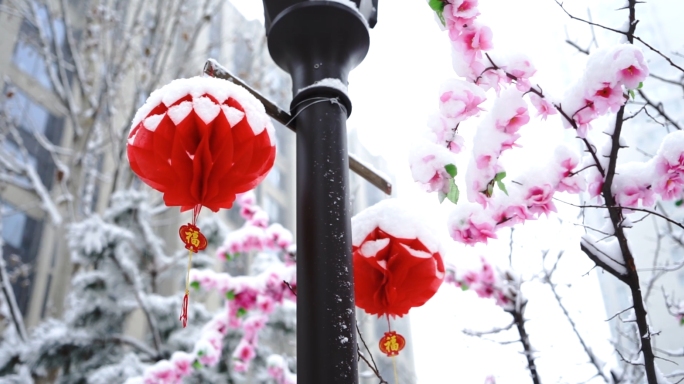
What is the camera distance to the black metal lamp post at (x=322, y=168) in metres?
1.23

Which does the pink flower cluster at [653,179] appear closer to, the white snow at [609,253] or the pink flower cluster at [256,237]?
the white snow at [609,253]

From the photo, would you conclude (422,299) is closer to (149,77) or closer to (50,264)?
(149,77)

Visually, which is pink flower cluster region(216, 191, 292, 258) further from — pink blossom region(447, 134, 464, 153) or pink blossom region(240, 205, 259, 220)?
pink blossom region(447, 134, 464, 153)

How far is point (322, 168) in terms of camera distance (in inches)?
57.2

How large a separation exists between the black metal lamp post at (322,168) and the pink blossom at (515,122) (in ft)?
1.75

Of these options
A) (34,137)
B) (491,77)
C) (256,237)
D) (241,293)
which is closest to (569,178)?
(491,77)

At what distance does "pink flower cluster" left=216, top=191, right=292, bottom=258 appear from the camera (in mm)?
5101

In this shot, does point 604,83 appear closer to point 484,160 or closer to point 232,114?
point 484,160

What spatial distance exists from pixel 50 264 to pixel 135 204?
355 inches

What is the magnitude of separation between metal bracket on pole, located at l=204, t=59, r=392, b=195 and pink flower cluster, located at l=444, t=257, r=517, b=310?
1.61 m

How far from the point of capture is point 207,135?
5.04 feet

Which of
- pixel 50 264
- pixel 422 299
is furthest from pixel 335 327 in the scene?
pixel 50 264

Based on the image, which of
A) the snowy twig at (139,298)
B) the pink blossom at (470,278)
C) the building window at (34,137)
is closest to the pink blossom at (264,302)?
the pink blossom at (470,278)

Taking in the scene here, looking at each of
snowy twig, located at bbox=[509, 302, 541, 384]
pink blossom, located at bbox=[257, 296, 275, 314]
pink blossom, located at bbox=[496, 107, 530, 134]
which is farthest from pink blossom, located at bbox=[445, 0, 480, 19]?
pink blossom, located at bbox=[257, 296, 275, 314]
